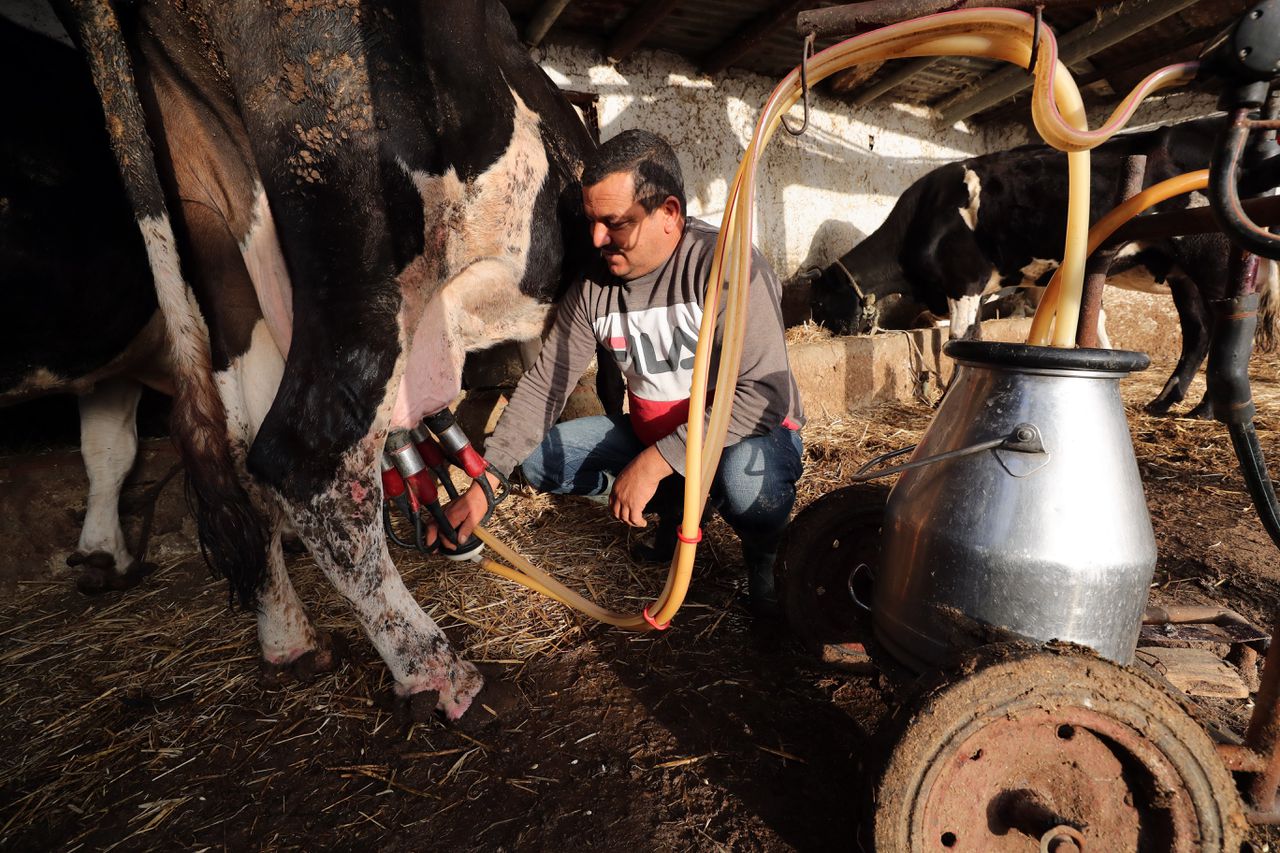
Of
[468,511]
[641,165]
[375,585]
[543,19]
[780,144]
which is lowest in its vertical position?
[375,585]

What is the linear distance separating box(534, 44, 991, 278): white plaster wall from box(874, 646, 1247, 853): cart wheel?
4.88 meters

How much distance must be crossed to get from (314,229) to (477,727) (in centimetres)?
143

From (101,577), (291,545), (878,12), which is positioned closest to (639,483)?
(878,12)

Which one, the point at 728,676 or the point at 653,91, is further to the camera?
the point at 653,91

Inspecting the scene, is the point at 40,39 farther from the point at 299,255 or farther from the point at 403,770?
the point at 403,770

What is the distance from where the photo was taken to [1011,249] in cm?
484

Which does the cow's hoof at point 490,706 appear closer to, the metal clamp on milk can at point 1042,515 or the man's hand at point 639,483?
the man's hand at point 639,483

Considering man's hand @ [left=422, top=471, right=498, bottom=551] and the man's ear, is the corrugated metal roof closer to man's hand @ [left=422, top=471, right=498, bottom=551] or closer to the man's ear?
the man's ear

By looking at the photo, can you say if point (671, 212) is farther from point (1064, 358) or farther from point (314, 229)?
point (1064, 358)

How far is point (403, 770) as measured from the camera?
5.57 feet

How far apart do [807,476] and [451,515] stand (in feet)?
6.89

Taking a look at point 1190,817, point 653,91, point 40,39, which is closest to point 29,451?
point 40,39

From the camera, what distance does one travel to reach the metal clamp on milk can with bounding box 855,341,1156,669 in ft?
3.70

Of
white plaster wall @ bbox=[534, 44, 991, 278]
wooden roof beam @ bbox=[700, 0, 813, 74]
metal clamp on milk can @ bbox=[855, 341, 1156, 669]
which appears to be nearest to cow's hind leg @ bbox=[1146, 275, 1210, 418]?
white plaster wall @ bbox=[534, 44, 991, 278]
